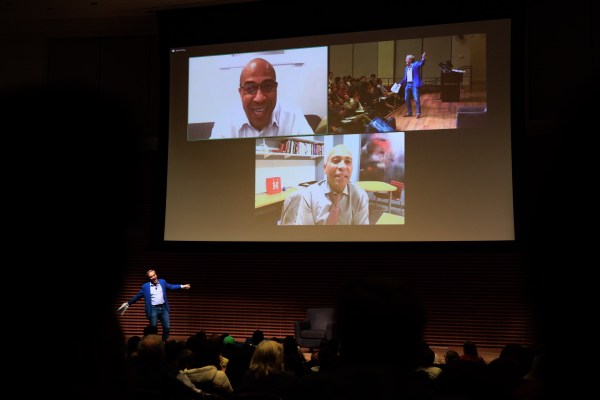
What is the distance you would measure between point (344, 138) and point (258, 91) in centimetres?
139

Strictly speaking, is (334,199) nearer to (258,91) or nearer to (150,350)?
(258,91)

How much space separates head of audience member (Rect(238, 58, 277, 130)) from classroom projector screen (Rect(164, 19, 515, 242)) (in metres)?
0.01

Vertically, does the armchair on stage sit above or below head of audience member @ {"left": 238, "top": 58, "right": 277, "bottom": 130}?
below

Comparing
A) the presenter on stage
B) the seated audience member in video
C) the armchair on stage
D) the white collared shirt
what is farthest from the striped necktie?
the white collared shirt

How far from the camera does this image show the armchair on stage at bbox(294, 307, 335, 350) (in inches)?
328

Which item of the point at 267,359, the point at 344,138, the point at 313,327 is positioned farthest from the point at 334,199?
the point at 267,359

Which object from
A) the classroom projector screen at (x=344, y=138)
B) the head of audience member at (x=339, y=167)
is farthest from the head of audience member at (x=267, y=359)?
the head of audience member at (x=339, y=167)

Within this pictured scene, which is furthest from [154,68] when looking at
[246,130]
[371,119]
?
[371,119]

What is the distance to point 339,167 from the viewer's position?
7641 millimetres

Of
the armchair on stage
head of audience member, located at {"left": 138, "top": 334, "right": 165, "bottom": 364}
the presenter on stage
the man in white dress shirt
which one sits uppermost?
the man in white dress shirt

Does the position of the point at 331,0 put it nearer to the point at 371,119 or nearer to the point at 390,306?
the point at 371,119

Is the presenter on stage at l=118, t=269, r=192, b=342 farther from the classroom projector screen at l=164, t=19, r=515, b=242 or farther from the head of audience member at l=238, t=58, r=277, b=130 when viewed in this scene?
the head of audience member at l=238, t=58, r=277, b=130

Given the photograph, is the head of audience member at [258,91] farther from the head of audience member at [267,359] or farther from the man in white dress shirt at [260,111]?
the head of audience member at [267,359]

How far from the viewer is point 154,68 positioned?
9.79 metres
